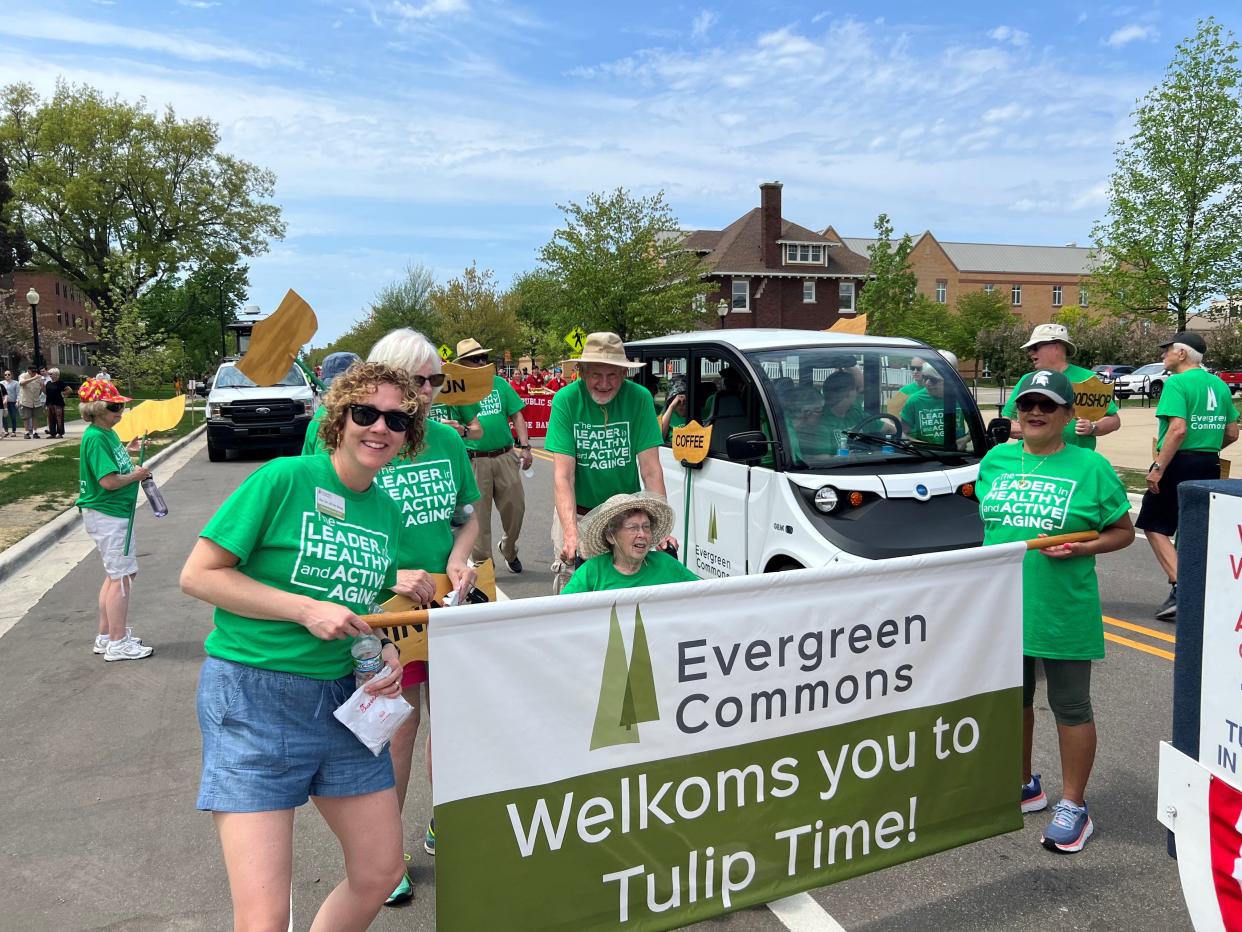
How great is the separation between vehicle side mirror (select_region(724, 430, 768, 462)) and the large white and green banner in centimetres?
215

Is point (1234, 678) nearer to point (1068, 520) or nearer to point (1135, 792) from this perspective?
point (1068, 520)

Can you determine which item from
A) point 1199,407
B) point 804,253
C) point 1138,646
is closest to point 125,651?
point 1138,646

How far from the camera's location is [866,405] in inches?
221

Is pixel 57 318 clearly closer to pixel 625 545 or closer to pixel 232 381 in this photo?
pixel 232 381

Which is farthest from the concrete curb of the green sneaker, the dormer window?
the dormer window

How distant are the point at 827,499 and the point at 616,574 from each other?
1810 mm

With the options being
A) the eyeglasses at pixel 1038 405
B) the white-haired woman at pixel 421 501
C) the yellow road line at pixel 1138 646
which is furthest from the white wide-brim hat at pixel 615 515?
the yellow road line at pixel 1138 646

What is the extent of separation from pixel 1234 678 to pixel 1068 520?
3.76 feet

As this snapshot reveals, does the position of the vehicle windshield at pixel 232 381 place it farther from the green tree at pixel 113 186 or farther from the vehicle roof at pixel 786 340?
the green tree at pixel 113 186

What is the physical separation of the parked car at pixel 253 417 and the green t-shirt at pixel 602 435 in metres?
15.6

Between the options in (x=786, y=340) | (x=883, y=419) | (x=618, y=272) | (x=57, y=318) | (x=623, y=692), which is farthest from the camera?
(x=57, y=318)

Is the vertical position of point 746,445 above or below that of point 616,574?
above

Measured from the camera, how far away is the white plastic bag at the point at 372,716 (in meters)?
2.39

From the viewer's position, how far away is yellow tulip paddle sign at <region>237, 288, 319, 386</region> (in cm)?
362
